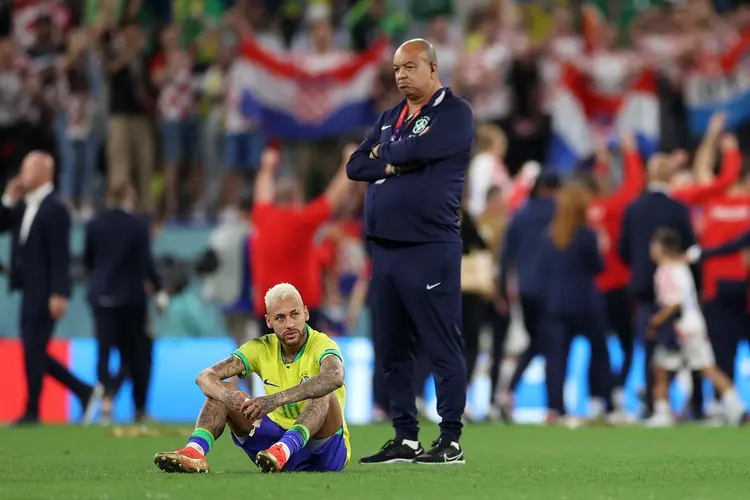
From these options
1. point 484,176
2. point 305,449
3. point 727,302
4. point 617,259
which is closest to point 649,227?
point 617,259

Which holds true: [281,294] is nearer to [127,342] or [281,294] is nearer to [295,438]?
[295,438]

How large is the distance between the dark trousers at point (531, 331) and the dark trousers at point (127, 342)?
3.72 m

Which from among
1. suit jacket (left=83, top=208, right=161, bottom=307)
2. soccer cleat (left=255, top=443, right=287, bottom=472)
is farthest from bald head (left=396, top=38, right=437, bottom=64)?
suit jacket (left=83, top=208, right=161, bottom=307)

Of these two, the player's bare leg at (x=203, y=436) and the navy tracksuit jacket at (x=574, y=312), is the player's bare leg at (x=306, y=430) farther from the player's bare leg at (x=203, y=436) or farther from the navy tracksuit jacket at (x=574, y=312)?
the navy tracksuit jacket at (x=574, y=312)

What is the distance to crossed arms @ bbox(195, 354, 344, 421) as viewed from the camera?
7688 millimetres

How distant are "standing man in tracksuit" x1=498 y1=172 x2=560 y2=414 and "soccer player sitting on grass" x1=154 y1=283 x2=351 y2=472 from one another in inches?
290

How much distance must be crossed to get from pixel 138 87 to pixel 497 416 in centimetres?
722

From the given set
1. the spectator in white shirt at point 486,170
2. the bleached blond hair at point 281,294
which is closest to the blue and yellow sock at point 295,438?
the bleached blond hair at point 281,294

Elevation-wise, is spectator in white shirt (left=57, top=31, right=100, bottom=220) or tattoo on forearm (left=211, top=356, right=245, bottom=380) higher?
spectator in white shirt (left=57, top=31, right=100, bottom=220)

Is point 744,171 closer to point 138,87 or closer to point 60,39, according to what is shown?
point 138,87

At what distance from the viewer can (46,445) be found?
441 inches

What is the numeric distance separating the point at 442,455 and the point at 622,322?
7266 mm

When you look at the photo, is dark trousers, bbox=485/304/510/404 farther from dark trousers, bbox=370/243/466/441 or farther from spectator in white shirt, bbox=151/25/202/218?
dark trousers, bbox=370/243/466/441

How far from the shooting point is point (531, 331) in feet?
51.3
